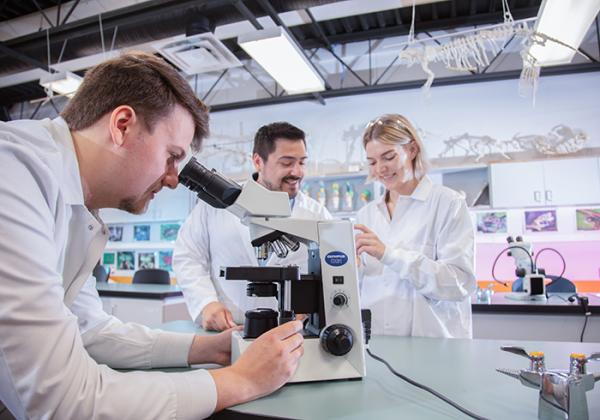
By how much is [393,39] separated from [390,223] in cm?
393

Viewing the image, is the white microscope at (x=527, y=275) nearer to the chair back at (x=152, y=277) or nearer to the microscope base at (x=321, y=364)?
the microscope base at (x=321, y=364)

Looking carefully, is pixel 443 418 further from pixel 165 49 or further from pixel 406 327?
pixel 165 49

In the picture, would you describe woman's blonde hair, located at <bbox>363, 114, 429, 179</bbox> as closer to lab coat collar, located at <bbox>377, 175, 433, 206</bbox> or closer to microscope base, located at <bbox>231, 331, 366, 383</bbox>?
lab coat collar, located at <bbox>377, 175, 433, 206</bbox>

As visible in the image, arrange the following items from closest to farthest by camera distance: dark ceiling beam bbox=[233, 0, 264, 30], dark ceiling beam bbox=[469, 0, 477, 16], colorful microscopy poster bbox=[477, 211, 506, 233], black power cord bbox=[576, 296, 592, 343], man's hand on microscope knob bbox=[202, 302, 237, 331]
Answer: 1. man's hand on microscope knob bbox=[202, 302, 237, 331]
2. black power cord bbox=[576, 296, 592, 343]
3. dark ceiling beam bbox=[233, 0, 264, 30]
4. dark ceiling beam bbox=[469, 0, 477, 16]
5. colorful microscopy poster bbox=[477, 211, 506, 233]

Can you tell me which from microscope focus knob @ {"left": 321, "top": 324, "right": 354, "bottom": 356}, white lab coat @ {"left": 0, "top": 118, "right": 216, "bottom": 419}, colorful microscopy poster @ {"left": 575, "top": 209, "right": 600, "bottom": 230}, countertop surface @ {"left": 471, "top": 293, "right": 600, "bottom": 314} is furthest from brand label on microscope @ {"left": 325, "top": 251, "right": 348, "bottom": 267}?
colorful microscopy poster @ {"left": 575, "top": 209, "right": 600, "bottom": 230}

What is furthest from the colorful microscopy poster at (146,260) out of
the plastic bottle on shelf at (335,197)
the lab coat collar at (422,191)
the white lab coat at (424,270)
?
the lab coat collar at (422,191)

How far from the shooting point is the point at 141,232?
6.20 meters

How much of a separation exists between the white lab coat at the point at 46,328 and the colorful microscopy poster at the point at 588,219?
15.3 feet

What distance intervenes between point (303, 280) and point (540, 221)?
4337mm

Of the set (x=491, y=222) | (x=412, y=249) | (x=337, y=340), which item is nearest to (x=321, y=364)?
(x=337, y=340)

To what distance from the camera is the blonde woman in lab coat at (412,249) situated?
4.31 feet

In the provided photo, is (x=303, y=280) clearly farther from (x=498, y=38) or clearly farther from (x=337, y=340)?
(x=498, y=38)

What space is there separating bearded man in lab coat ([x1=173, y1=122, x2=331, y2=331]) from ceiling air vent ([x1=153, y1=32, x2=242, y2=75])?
1.61 m

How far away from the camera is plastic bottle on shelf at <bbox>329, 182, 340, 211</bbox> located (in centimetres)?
472
